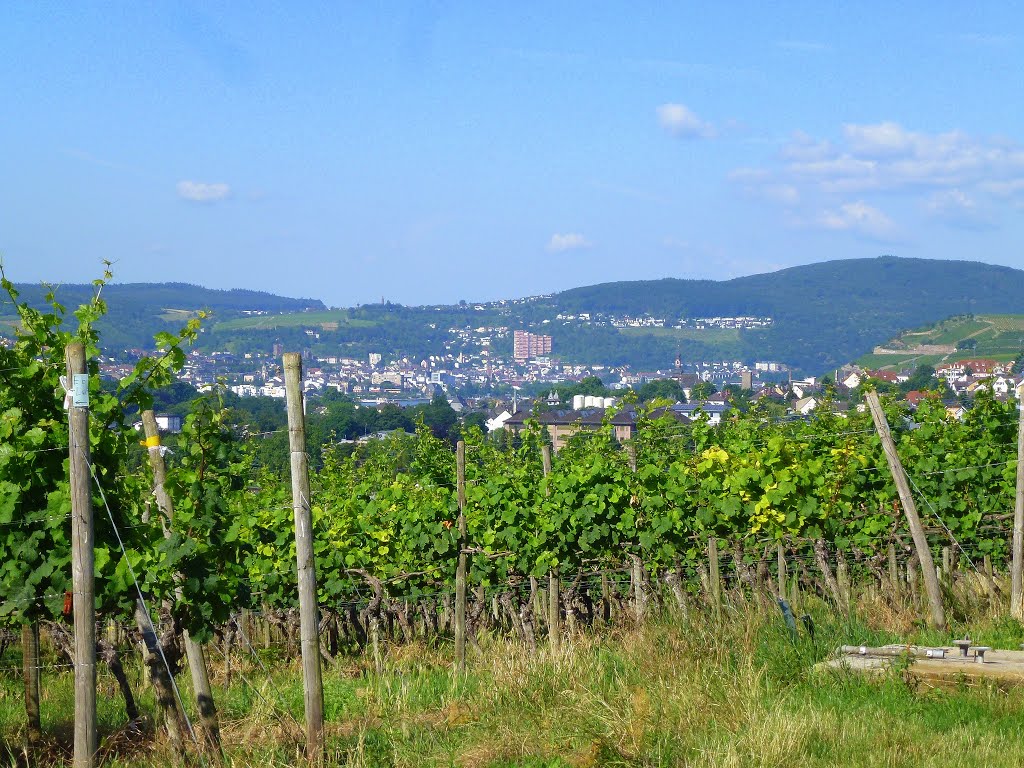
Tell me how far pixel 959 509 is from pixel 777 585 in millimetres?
2111

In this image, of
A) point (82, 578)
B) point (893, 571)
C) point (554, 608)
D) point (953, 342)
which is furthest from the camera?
point (953, 342)

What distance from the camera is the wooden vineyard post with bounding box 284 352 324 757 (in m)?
5.41

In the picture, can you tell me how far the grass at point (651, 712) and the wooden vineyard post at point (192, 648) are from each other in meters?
0.17

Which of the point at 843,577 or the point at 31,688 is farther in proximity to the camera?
the point at 843,577

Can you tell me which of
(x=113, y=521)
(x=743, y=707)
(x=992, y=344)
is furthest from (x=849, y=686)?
(x=992, y=344)

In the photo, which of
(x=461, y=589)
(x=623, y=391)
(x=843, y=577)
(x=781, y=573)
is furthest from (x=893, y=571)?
(x=623, y=391)

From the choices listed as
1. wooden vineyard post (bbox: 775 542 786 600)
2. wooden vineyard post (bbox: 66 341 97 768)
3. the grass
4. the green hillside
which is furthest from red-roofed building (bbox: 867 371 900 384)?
the green hillside

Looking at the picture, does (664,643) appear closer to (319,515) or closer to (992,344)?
(319,515)

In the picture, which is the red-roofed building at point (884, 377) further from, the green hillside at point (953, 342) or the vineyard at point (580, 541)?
the green hillside at point (953, 342)

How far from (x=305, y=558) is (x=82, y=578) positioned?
0.98 m

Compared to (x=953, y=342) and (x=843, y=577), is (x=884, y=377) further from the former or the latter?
(x=953, y=342)

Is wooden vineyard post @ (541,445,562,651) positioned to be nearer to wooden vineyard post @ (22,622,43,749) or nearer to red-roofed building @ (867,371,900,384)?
wooden vineyard post @ (22,622,43,749)

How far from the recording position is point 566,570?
34.8ft

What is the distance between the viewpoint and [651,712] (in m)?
5.90
